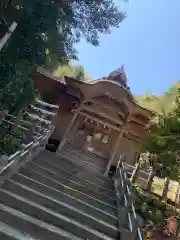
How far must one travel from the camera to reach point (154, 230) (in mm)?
10102

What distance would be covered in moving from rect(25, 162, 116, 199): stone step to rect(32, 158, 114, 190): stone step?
0.07 meters

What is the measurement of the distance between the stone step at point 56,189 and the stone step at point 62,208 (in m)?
0.38

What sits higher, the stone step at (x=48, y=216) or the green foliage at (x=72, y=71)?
the green foliage at (x=72, y=71)

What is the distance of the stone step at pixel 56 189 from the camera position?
6488mm

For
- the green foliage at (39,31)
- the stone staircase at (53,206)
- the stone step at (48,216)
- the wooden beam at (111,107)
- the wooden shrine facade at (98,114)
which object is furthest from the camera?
the wooden beam at (111,107)

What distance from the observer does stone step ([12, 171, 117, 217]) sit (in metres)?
6.49

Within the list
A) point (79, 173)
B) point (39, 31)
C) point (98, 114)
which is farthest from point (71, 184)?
point (98, 114)

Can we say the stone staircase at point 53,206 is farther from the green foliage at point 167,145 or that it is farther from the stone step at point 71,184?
the green foliage at point 167,145

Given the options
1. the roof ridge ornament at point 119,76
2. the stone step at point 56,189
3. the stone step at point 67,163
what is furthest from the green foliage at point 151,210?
the roof ridge ornament at point 119,76

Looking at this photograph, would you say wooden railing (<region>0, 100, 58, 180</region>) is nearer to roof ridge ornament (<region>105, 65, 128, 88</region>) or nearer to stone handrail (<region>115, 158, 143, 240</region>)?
stone handrail (<region>115, 158, 143, 240</region>)

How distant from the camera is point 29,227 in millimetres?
4676

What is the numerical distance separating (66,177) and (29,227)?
11.9ft

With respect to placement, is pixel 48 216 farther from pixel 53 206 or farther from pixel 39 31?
pixel 39 31

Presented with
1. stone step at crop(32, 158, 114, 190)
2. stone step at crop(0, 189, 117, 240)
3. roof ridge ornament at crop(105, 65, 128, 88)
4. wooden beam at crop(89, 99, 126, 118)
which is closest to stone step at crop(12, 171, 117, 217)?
stone step at crop(0, 189, 117, 240)
